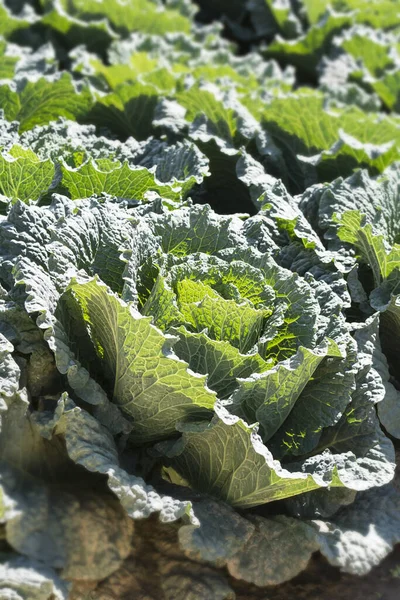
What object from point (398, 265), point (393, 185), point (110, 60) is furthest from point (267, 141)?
point (110, 60)

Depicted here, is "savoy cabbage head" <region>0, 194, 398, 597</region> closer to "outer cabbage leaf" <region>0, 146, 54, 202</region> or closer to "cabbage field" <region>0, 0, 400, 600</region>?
"cabbage field" <region>0, 0, 400, 600</region>

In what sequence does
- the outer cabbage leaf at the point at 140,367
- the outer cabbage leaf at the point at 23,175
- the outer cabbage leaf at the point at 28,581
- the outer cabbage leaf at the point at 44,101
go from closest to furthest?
1. the outer cabbage leaf at the point at 28,581
2. the outer cabbage leaf at the point at 140,367
3. the outer cabbage leaf at the point at 23,175
4. the outer cabbage leaf at the point at 44,101

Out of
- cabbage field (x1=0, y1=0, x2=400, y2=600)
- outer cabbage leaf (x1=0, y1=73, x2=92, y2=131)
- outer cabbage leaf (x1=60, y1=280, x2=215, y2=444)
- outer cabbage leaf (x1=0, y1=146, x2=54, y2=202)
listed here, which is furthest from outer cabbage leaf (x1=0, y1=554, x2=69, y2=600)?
outer cabbage leaf (x1=0, y1=73, x2=92, y2=131)

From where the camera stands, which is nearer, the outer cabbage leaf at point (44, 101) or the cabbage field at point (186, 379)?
the cabbage field at point (186, 379)

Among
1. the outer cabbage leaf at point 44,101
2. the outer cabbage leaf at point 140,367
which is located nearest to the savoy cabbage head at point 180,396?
the outer cabbage leaf at point 140,367

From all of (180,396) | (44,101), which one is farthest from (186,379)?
(44,101)

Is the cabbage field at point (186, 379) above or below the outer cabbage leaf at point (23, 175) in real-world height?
below

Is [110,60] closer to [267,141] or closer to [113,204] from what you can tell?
[267,141]

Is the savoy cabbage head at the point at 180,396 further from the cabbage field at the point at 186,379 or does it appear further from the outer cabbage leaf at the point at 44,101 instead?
the outer cabbage leaf at the point at 44,101

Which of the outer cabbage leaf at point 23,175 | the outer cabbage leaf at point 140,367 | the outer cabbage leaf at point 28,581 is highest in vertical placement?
the outer cabbage leaf at point 23,175
